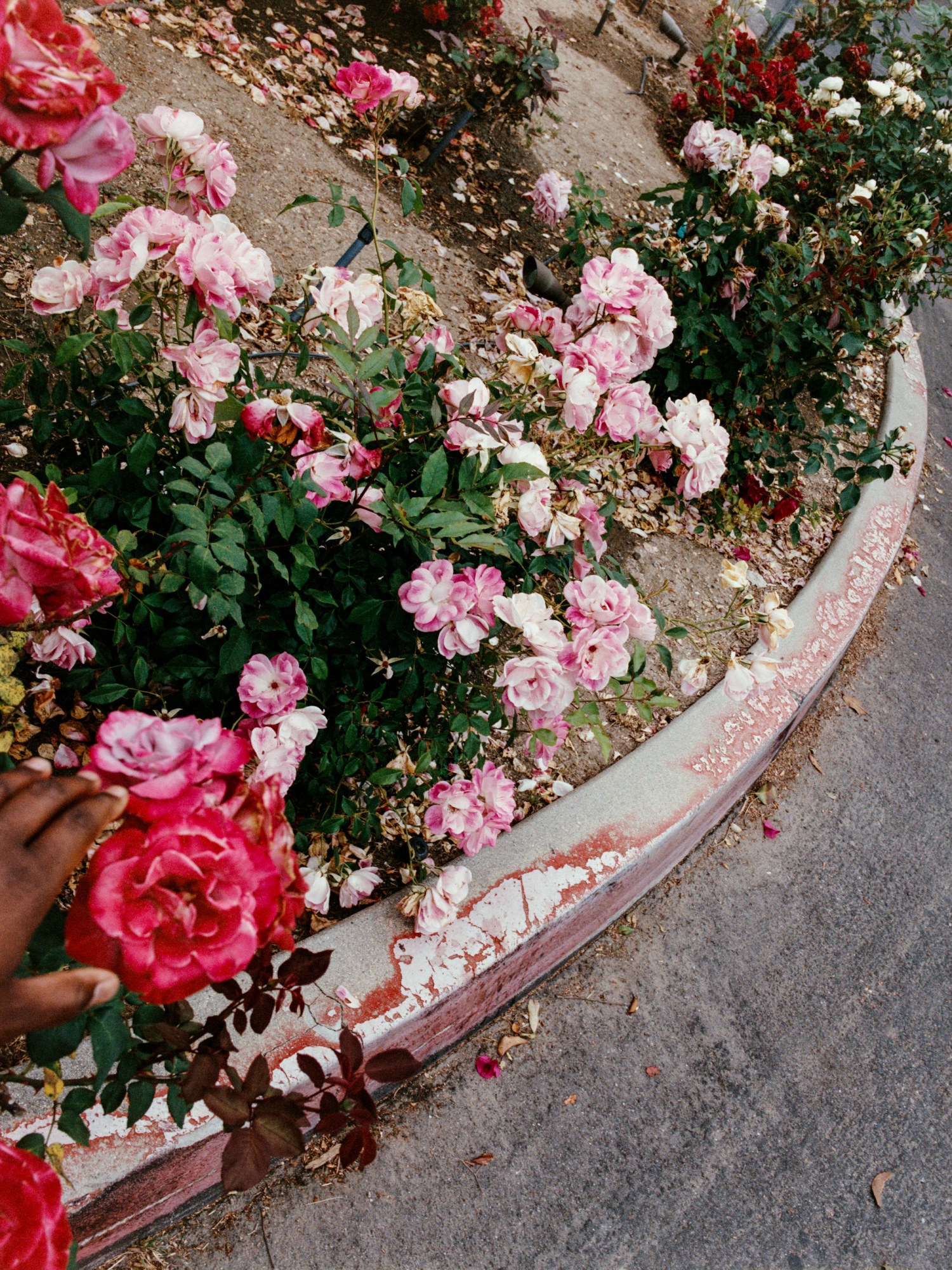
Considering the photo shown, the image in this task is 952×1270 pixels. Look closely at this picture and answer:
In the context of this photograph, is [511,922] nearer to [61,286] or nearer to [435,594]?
[435,594]

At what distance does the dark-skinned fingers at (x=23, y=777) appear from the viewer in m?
0.61

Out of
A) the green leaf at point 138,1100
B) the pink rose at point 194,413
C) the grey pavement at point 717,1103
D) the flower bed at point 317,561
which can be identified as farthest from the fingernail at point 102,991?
the grey pavement at point 717,1103

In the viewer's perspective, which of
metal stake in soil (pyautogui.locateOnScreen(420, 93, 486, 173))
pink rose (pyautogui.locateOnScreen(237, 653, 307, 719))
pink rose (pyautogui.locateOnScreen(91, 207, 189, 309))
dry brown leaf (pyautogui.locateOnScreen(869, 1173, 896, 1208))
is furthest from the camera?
metal stake in soil (pyautogui.locateOnScreen(420, 93, 486, 173))

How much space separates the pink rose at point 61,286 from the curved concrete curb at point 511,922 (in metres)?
1.21

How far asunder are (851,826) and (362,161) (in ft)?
10.3

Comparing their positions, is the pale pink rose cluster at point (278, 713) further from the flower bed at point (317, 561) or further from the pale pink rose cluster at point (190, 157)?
the pale pink rose cluster at point (190, 157)

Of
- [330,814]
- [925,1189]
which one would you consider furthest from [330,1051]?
[925,1189]

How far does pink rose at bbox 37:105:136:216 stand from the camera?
0.74 m

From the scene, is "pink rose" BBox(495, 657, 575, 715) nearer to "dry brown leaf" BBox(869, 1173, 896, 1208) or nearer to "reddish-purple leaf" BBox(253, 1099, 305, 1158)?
"reddish-purple leaf" BBox(253, 1099, 305, 1158)

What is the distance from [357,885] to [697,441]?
3.58 feet

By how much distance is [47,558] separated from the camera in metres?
0.83

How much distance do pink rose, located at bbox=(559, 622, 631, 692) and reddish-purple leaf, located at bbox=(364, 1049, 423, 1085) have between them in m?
0.62

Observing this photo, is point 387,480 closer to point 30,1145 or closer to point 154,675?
point 154,675

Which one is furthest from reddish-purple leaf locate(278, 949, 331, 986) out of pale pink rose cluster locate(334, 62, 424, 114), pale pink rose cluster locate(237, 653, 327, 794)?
pale pink rose cluster locate(334, 62, 424, 114)
